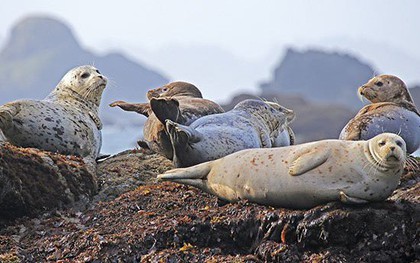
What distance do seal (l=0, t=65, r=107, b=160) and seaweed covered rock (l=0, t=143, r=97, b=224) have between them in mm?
1104

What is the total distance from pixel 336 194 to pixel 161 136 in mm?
3401

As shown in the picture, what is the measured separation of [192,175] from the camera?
31.6 feet

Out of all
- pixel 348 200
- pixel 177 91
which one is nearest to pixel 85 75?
pixel 177 91

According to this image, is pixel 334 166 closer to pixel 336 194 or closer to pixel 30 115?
pixel 336 194

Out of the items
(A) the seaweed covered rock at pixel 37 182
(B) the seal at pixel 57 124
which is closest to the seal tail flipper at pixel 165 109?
(A) the seaweed covered rock at pixel 37 182

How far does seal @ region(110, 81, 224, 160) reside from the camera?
11.0 metres

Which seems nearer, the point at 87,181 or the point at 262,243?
the point at 262,243

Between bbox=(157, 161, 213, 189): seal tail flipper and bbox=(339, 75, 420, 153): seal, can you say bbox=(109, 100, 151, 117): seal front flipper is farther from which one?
bbox=(157, 161, 213, 189): seal tail flipper

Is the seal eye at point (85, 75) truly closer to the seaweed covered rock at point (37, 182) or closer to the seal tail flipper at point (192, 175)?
the seaweed covered rock at point (37, 182)

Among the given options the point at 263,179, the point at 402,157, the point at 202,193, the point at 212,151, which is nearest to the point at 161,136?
the point at 212,151

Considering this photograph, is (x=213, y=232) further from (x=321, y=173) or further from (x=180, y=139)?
(x=180, y=139)

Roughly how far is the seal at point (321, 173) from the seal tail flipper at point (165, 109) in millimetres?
1911

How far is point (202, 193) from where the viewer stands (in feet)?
32.3

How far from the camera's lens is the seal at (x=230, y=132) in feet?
34.7
